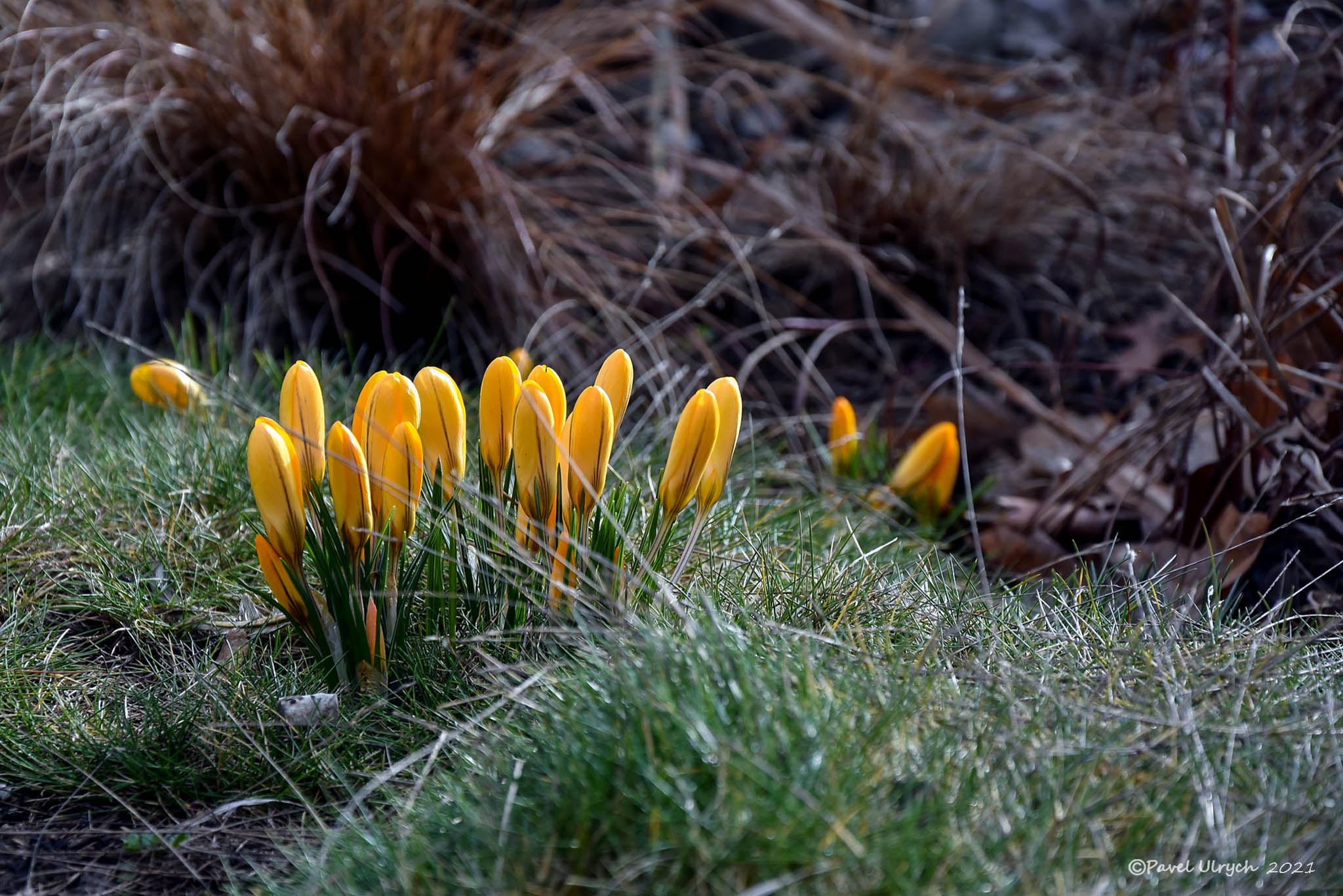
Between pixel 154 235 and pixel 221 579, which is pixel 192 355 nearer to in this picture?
pixel 154 235

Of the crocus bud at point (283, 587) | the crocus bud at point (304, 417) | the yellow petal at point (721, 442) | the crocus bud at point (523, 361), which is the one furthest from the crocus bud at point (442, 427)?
the crocus bud at point (523, 361)

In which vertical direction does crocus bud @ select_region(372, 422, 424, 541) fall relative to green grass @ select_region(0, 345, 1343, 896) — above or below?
above

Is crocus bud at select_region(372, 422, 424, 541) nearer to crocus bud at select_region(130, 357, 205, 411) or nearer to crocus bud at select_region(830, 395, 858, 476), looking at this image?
crocus bud at select_region(130, 357, 205, 411)

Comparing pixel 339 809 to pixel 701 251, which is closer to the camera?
pixel 339 809

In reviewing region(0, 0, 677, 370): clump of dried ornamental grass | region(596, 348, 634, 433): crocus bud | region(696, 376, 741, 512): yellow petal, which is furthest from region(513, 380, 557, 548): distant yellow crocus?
region(0, 0, 677, 370): clump of dried ornamental grass

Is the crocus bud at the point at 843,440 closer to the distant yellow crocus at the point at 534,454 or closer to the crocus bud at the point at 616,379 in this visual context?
the crocus bud at the point at 616,379

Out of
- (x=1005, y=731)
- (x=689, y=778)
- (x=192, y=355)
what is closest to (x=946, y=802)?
(x=1005, y=731)
